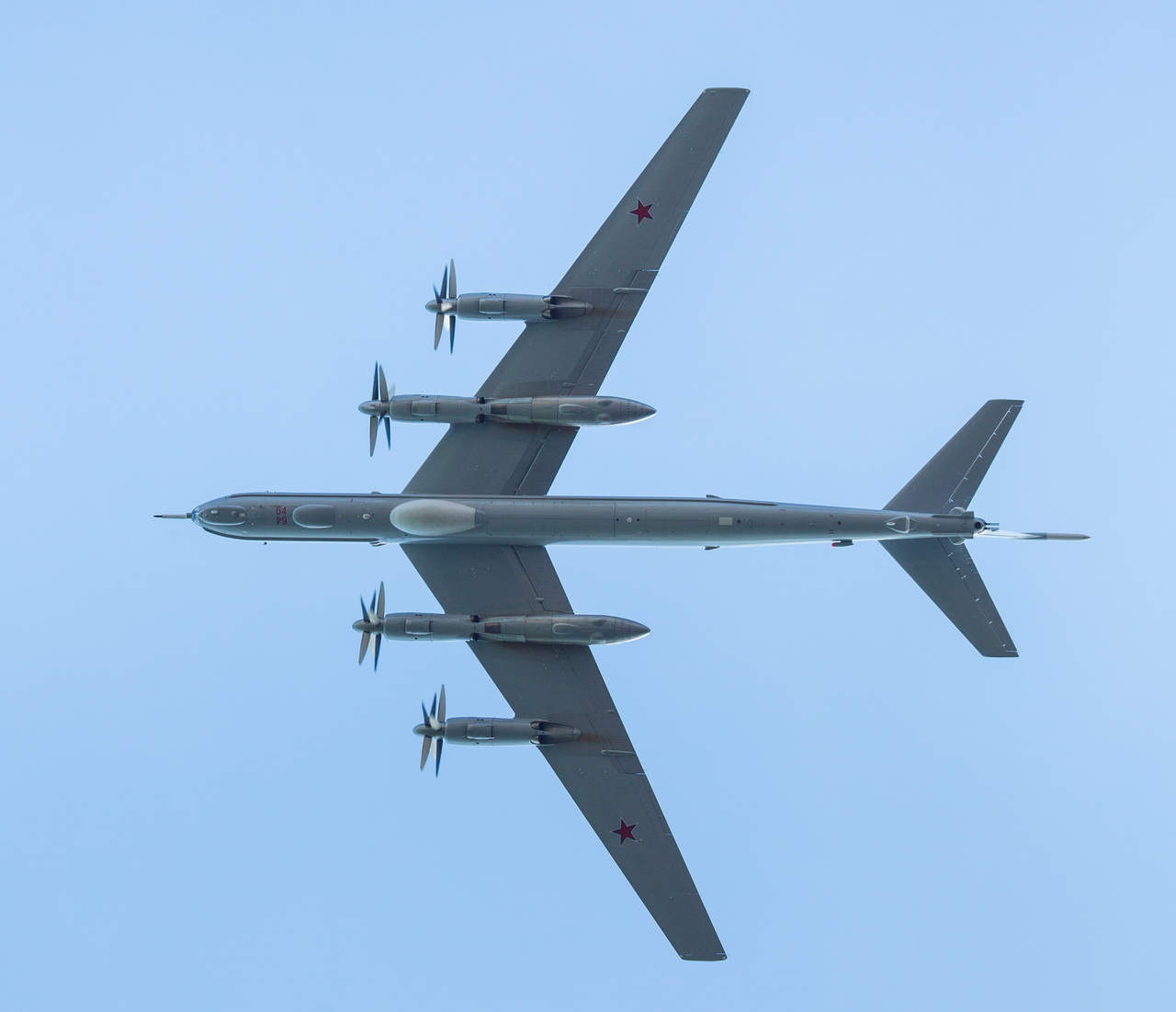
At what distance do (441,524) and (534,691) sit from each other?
6215 mm

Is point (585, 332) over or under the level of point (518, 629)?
over

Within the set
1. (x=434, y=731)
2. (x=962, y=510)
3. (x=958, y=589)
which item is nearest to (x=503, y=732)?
(x=434, y=731)

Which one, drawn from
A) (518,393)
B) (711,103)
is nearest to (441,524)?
(518,393)

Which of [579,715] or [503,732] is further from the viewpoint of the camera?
[579,715]

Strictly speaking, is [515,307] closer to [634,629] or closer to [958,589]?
[634,629]

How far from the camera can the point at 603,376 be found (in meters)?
27.5

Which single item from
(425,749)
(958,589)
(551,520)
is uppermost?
(551,520)

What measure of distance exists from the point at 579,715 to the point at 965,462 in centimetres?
1477

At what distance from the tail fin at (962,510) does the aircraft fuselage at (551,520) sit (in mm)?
598

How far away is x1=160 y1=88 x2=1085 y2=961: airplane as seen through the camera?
25.9 metres

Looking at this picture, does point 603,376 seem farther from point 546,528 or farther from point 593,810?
point 593,810

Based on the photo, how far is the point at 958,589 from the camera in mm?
26203

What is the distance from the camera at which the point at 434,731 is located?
25.6 meters

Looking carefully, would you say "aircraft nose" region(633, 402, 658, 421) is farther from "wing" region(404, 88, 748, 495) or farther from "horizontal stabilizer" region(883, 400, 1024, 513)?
"horizontal stabilizer" region(883, 400, 1024, 513)
